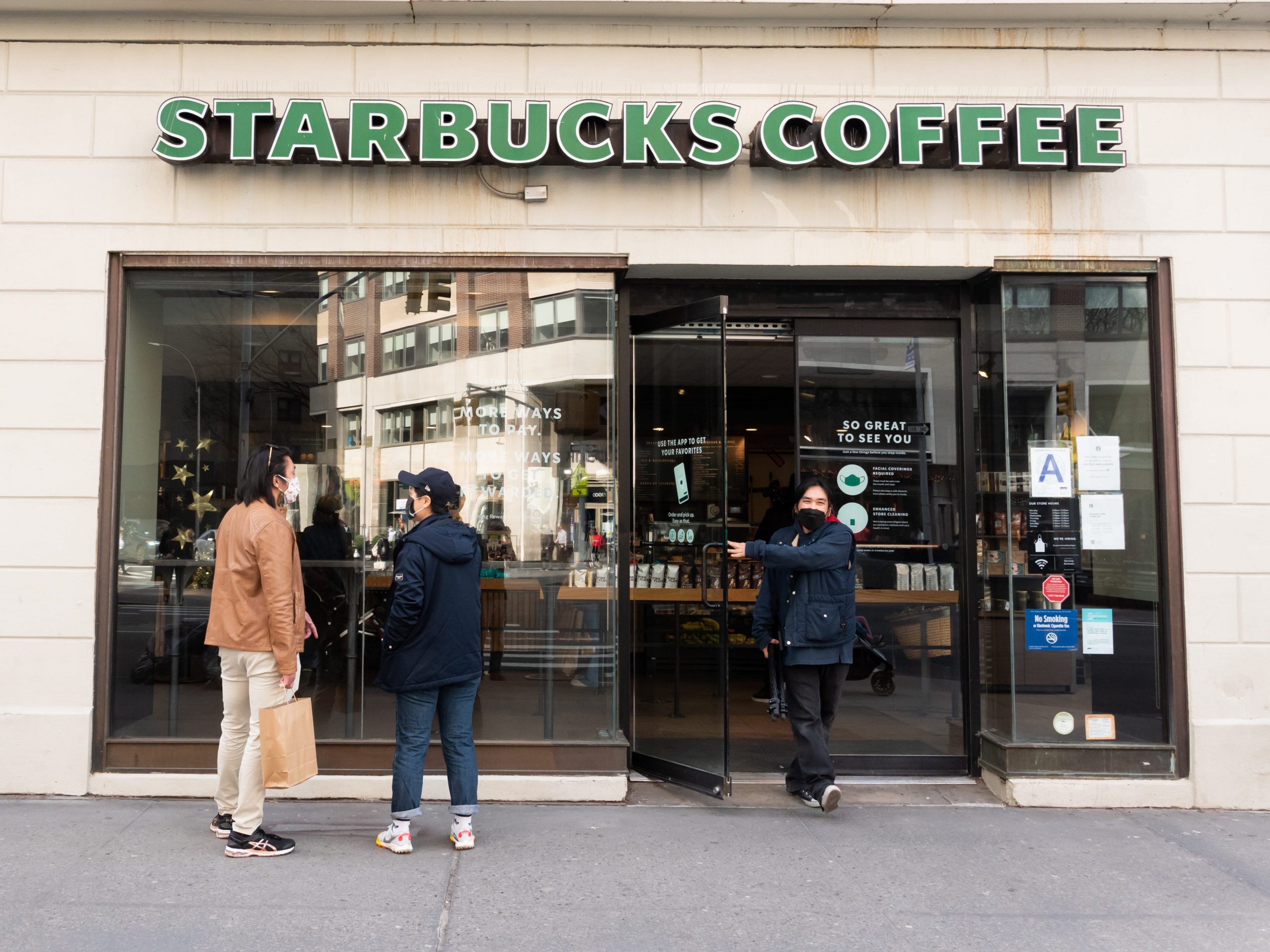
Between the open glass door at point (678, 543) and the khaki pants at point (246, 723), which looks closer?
the khaki pants at point (246, 723)

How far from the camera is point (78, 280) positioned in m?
5.57

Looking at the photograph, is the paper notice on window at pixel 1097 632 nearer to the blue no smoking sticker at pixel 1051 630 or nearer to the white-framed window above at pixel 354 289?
the blue no smoking sticker at pixel 1051 630

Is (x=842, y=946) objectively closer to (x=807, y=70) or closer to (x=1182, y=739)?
(x=1182, y=739)

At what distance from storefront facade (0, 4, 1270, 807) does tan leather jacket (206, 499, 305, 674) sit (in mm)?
1276

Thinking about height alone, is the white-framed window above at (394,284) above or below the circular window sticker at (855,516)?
above

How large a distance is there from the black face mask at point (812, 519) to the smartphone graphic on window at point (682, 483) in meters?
0.85

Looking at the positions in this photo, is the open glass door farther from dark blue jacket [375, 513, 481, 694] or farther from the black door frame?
dark blue jacket [375, 513, 481, 694]

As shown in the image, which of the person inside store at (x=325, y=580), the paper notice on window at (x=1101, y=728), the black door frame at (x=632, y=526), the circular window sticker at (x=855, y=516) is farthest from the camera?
the circular window sticker at (x=855, y=516)

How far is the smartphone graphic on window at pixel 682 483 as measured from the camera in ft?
19.6

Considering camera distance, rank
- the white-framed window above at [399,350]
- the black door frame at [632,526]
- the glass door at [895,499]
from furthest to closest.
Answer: the glass door at [895,499] < the white-framed window above at [399,350] < the black door frame at [632,526]

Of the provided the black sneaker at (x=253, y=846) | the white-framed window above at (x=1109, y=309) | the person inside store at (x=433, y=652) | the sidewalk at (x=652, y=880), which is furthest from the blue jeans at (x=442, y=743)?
the white-framed window above at (x=1109, y=309)

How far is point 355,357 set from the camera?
5.88 m

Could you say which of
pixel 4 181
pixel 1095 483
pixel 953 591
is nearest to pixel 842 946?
pixel 953 591

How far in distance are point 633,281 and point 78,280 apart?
332 centimetres
